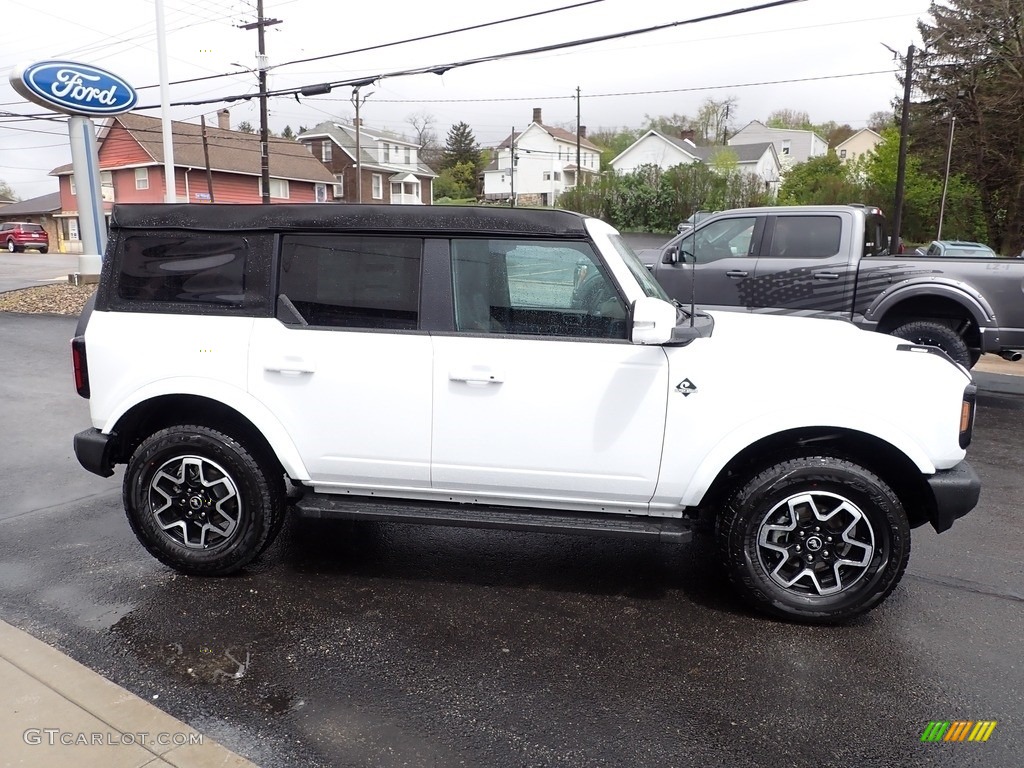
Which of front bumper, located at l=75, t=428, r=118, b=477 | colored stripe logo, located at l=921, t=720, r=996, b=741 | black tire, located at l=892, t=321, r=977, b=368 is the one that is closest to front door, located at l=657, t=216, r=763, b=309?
black tire, located at l=892, t=321, r=977, b=368

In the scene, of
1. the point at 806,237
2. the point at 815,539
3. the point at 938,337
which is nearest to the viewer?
the point at 815,539

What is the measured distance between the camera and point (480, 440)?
3.74m

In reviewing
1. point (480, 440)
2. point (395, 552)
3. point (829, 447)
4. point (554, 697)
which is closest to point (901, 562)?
point (829, 447)

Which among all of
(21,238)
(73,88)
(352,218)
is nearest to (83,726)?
(352,218)

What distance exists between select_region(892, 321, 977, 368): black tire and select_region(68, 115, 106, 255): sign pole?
17.6 metres

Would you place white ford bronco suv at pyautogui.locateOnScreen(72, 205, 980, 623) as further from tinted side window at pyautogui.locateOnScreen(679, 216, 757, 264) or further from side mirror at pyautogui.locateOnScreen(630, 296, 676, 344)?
tinted side window at pyautogui.locateOnScreen(679, 216, 757, 264)

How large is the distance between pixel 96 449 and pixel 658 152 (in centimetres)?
6896

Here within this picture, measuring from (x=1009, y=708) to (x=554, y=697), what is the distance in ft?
5.79

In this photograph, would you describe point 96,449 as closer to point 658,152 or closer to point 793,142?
point 658,152

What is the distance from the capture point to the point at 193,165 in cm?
4703

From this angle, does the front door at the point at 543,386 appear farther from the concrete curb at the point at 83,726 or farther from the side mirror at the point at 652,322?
the concrete curb at the point at 83,726

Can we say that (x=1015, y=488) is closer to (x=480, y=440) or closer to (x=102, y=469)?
(x=480, y=440)

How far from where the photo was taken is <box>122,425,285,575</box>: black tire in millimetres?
3961

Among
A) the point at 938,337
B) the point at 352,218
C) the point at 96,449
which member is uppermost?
the point at 352,218
